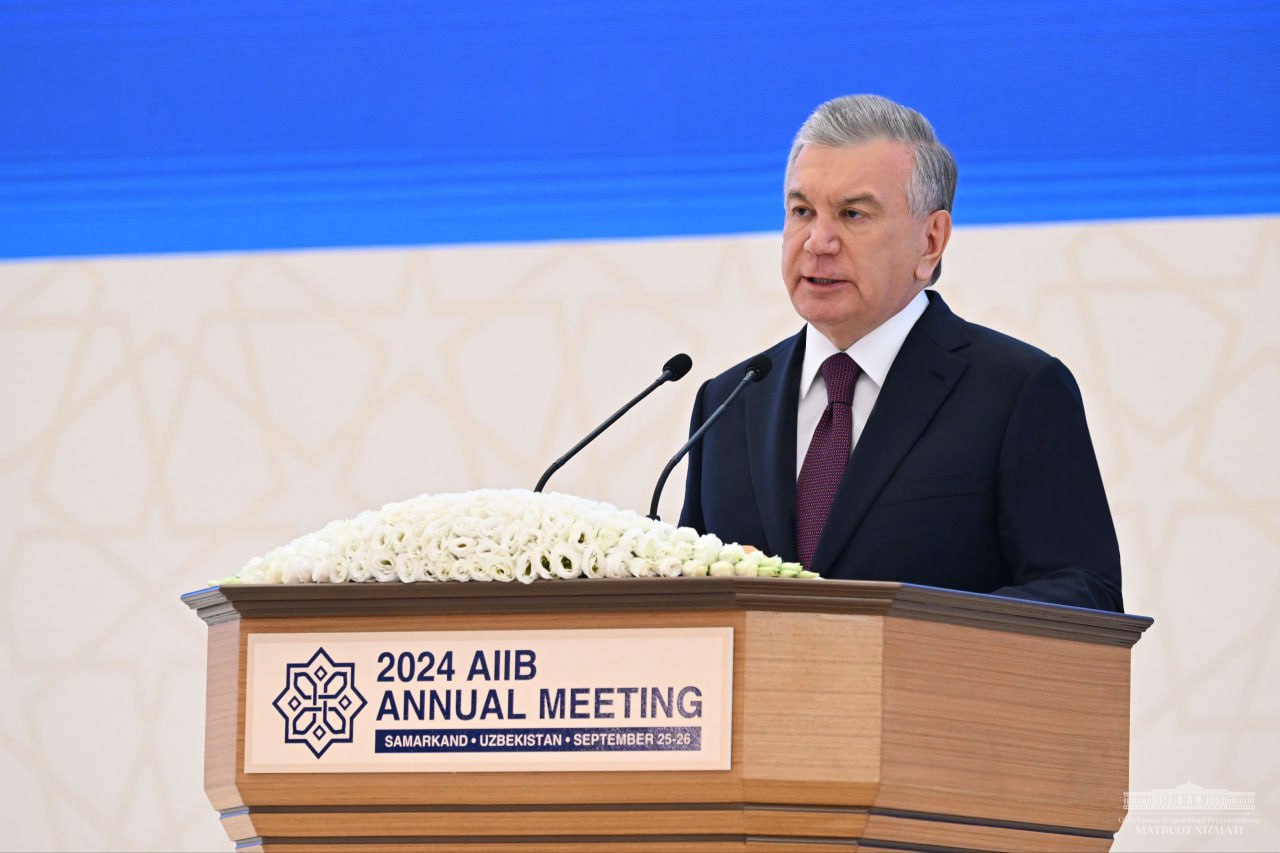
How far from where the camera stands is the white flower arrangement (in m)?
1.70

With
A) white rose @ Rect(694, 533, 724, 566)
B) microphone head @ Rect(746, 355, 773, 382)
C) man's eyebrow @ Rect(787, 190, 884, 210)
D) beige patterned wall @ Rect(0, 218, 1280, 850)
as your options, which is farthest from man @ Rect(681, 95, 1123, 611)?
beige patterned wall @ Rect(0, 218, 1280, 850)

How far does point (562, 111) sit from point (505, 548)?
2453 millimetres

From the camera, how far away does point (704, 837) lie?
1665mm

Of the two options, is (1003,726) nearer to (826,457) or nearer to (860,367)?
(826,457)

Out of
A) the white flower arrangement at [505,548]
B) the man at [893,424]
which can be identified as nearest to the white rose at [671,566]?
the white flower arrangement at [505,548]

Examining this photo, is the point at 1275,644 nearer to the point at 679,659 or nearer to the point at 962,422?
the point at 962,422

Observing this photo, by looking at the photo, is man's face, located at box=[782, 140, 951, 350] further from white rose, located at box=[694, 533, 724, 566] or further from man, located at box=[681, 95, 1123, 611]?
white rose, located at box=[694, 533, 724, 566]

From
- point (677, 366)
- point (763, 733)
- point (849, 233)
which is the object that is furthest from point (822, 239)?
point (763, 733)

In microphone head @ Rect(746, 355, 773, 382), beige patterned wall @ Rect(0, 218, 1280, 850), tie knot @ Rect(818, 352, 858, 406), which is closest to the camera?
microphone head @ Rect(746, 355, 773, 382)

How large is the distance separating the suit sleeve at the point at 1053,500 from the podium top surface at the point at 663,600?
0.33 meters

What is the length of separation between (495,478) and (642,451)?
1.15ft

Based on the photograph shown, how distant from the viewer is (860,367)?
2436 millimetres

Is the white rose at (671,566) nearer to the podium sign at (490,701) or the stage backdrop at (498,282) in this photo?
the podium sign at (490,701)

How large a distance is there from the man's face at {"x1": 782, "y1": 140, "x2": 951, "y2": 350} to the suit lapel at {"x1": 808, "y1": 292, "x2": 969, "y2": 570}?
3.7 inches
